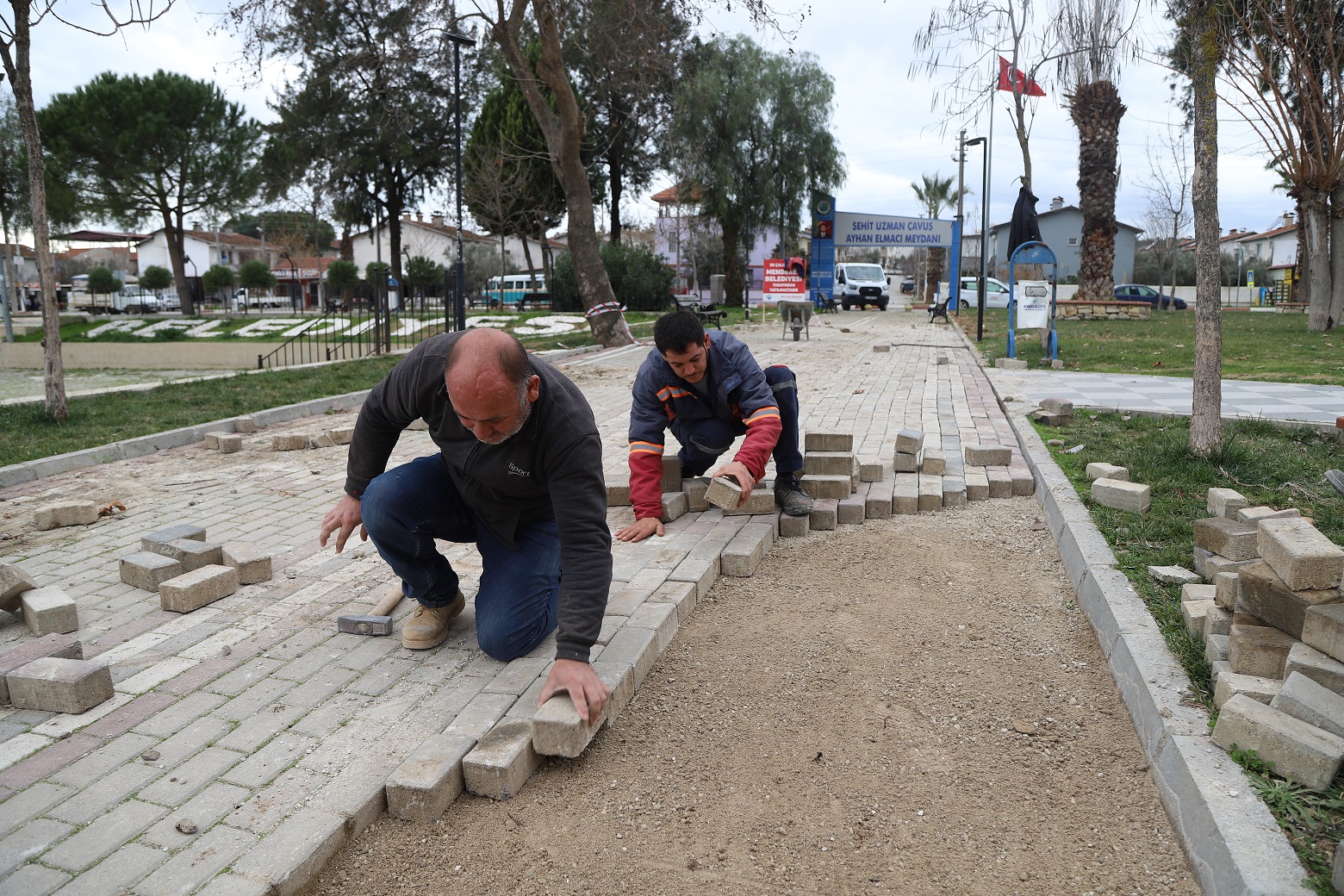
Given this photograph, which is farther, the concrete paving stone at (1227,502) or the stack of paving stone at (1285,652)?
the concrete paving stone at (1227,502)

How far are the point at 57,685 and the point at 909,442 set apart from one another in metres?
4.80

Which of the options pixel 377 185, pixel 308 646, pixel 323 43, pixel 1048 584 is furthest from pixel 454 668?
pixel 377 185

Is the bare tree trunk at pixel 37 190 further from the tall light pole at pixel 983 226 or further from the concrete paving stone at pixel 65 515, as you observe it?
the tall light pole at pixel 983 226

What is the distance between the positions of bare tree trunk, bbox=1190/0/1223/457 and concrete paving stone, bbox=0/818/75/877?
610cm

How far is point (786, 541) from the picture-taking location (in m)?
4.96

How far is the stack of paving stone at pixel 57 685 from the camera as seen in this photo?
9.98 feet

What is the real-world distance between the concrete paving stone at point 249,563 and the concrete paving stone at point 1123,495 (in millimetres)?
4481

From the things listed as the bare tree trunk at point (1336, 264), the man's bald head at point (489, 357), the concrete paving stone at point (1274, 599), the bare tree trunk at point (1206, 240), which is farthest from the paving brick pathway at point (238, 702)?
the bare tree trunk at point (1336, 264)

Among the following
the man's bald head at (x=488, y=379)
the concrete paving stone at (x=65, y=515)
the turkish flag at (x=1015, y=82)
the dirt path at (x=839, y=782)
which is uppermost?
the turkish flag at (x=1015, y=82)

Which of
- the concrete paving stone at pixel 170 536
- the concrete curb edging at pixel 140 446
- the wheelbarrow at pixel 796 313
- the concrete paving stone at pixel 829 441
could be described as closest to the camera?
the concrete paving stone at pixel 170 536

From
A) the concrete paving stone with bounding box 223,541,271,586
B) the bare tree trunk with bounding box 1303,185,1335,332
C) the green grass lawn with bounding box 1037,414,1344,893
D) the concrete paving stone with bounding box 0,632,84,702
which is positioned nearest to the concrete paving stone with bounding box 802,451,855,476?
the green grass lawn with bounding box 1037,414,1344,893

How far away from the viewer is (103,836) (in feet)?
7.77

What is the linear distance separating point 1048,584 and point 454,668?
2.80 meters

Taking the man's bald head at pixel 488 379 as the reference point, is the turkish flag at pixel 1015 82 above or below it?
above
